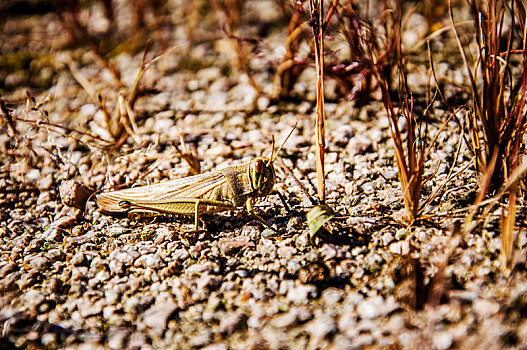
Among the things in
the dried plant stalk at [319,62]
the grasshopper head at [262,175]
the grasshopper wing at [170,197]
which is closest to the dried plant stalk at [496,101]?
the dried plant stalk at [319,62]

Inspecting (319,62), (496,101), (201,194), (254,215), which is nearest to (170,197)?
(201,194)

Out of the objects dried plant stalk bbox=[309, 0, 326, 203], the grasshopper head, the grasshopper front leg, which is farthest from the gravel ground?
dried plant stalk bbox=[309, 0, 326, 203]

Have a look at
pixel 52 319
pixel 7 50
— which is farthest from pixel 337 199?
pixel 7 50

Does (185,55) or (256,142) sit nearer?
(256,142)

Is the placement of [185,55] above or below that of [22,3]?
below

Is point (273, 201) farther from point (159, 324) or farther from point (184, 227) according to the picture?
point (159, 324)

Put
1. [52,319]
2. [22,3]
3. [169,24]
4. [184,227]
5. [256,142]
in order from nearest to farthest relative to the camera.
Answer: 1. [52,319]
2. [184,227]
3. [256,142]
4. [169,24]
5. [22,3]

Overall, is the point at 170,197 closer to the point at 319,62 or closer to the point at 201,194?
the point at 201,194

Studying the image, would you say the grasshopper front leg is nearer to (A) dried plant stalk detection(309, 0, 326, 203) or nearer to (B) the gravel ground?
(B) the gravel ground
